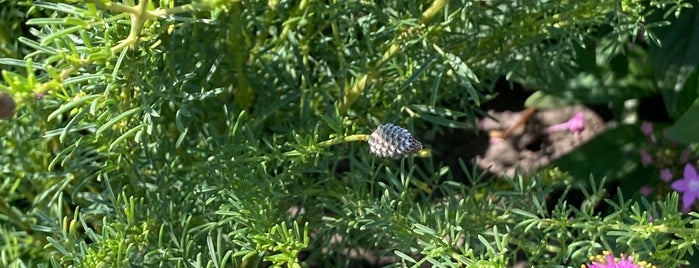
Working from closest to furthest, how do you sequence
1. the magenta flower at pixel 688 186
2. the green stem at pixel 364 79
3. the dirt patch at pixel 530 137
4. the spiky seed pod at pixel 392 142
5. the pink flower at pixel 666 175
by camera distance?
the spiky seed pod at pixel 392 142 → the green stem at pixel 364 79 → the magenta flower at pixel 688 186 → the pink flower at pixel 666 175 → the dirt patch at pixel 530 137

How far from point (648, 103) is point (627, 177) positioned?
11.2 inches

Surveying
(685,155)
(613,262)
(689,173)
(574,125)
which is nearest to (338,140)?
(613,262)

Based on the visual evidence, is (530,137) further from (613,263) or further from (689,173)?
(613,263)

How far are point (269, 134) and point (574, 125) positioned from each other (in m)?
0.74

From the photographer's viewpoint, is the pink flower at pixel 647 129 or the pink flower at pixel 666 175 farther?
the pink flower at pixel 647 129

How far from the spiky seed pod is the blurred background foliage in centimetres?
11

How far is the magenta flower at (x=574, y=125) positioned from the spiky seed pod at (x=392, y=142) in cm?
108

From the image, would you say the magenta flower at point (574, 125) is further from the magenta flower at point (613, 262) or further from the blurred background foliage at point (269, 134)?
the magenta flower at point (613, 262)

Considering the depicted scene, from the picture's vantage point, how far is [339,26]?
1.36 meters

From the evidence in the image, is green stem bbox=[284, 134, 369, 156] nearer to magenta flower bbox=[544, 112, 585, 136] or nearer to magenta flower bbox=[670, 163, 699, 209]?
magenta flower bbox=[670, 163, 699, 209]

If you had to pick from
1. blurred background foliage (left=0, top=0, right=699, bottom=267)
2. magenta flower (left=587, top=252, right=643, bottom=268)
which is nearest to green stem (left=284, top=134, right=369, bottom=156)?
blurred background foliage (left=0, top=0, right=699, bottom=267)

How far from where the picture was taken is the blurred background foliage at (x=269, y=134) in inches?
41.1

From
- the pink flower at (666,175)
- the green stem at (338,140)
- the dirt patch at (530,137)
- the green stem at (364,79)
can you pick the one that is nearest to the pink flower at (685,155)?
the pink flower at (666,175)

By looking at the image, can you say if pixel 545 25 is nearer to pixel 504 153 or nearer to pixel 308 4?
pixel 308 4
